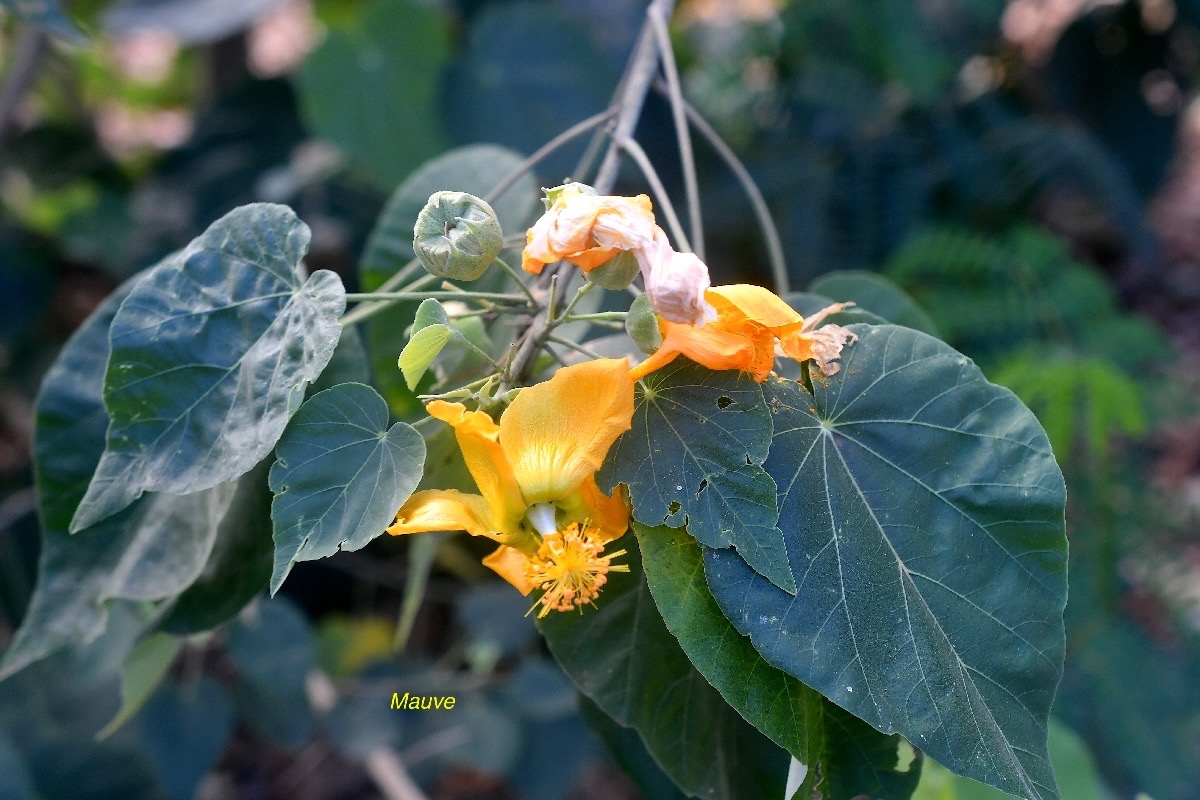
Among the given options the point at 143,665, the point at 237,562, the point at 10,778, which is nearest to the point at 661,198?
the point at 237,562

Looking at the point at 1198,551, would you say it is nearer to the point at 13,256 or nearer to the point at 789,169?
the point at 789,169

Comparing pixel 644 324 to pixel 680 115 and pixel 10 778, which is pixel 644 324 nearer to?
pixel 680 115

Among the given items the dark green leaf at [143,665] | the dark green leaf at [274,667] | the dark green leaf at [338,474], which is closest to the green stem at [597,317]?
the dark green leaf at [338,474]

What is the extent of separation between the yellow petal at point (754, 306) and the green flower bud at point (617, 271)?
0.05m

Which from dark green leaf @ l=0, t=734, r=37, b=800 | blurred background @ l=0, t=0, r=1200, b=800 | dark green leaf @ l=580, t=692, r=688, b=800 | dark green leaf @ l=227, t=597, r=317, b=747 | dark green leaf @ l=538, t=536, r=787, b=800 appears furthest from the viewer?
blurred background @ l=0, t=0, r=1200, b=800

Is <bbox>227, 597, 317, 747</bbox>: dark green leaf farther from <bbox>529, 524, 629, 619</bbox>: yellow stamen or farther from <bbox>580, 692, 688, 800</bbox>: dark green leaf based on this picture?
<bbox>529, 524, 629, 619</bbox>: yellow stamen

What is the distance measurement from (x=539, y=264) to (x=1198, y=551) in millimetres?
2153

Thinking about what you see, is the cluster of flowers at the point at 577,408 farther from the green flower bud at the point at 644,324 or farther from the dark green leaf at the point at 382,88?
the dark green leaf at the point at 382,88

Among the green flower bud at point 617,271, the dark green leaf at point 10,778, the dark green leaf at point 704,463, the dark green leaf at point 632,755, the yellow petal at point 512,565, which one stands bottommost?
the dark green leaf at point 10,778

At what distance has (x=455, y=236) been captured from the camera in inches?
21.2

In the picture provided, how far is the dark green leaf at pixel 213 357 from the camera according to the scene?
550mm

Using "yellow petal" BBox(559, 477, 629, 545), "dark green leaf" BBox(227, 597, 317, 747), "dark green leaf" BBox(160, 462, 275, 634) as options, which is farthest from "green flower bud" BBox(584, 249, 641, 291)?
"dark green leaf" BBox(227, 597, 317, 747)

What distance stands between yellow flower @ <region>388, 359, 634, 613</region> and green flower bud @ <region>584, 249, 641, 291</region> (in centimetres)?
5

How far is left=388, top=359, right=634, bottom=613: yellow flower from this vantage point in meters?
0.51
